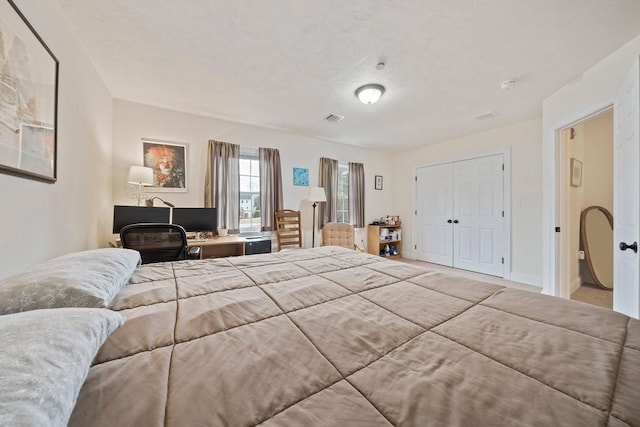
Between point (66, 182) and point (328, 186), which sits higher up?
point (328, 186)

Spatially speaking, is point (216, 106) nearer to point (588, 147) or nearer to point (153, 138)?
point (153, 138)

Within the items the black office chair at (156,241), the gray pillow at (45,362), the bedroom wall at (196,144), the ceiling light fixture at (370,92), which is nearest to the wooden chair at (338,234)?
the bedroom wall at (196,144)

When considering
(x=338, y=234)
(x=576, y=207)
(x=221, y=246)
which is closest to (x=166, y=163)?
(x=221, y=246)

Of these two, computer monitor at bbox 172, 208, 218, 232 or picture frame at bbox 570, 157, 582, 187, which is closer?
computer monitor at bbox 172, 208, 218, 232

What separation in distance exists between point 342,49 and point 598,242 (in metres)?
4.46

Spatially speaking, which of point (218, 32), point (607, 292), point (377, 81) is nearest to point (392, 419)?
point (218, 32)

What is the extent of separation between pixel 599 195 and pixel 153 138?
6310 millimetres

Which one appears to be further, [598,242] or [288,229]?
[288,229]

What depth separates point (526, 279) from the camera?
3549 millimetres

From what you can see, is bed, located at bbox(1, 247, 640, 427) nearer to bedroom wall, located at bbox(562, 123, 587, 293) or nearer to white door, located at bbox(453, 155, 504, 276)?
bedroom wall, located at bbox(562, 123, 587, 293)

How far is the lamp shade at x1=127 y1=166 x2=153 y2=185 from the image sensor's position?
2645 mm

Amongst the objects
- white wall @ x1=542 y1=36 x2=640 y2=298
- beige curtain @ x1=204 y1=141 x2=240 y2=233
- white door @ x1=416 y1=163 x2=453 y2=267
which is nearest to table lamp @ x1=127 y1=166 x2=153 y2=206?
beige curtain @ x1=204 y1=141 x2=240 y2=233

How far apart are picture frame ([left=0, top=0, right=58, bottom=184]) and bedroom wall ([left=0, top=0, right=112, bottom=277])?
0.28 feet

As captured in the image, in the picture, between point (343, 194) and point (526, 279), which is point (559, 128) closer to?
point (526, 279)
